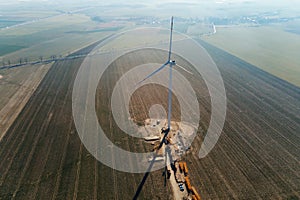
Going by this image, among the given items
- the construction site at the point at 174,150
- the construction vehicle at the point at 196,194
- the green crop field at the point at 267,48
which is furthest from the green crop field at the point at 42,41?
the construction vehicle at the point at 196,194

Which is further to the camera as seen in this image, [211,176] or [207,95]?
[207,95]

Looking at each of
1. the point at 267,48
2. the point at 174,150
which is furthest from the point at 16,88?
the point at 267,48

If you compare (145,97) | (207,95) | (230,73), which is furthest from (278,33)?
(145,97)

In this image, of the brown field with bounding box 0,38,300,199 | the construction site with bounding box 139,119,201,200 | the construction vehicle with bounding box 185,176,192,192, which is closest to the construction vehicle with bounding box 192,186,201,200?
the construction site with bounding box 139,119,201,200

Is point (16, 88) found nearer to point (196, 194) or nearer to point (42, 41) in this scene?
point (196, 194)

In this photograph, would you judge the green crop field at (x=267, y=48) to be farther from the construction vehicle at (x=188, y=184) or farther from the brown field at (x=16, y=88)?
the brown field at (x=16, y=88)

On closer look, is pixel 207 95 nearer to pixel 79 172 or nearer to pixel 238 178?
pixel 238 178
